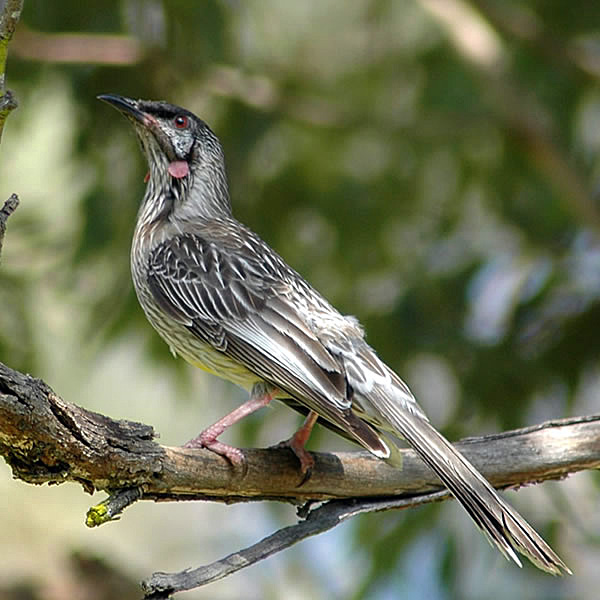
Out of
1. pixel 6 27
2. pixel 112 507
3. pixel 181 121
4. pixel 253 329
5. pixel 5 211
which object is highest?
pixel 6 27

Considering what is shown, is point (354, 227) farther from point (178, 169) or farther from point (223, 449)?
point (223, 449)

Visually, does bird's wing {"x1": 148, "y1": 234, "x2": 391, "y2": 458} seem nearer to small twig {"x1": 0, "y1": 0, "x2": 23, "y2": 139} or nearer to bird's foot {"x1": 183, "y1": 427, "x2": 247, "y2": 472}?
bird's foot {"x1": 183, "y1": 427, "x2": 247, "y2": 472}

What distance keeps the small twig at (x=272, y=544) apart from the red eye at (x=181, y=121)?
2.42 m

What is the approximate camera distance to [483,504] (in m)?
3.90

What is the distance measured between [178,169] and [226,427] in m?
1.96

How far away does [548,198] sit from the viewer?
8070 millimetres

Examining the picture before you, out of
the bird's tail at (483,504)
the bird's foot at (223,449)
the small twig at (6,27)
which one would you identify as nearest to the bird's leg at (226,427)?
the bird's foot at (223,449)

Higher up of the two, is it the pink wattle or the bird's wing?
the pink wattle

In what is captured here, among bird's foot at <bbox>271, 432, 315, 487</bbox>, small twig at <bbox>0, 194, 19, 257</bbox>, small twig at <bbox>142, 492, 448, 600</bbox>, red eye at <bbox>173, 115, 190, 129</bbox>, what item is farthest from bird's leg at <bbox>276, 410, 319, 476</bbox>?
red eye at <bbox>173, 115, 190, 129</bbox>

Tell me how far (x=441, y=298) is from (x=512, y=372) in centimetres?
77

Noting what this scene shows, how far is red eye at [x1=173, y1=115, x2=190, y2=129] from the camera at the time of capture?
5.78 metres

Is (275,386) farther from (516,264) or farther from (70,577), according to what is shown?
(516,264)

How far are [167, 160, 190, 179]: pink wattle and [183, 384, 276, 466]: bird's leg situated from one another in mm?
1500

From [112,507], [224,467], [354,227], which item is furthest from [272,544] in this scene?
[354,227]
